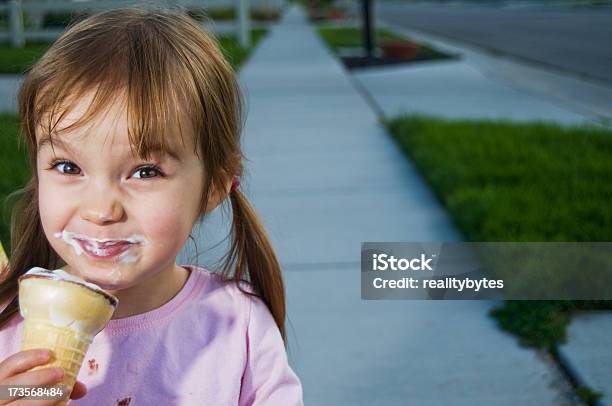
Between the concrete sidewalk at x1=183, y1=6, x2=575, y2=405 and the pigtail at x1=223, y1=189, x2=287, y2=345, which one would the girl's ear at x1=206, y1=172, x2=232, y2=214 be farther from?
the concrete sidewalk at x1=183, y1=6, x2=575, y2=405

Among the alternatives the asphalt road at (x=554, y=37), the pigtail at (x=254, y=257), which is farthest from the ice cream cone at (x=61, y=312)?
the asphalt road at (x=554, y=37)

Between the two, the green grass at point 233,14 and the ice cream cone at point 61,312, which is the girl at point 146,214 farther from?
the green grass at point 233,14

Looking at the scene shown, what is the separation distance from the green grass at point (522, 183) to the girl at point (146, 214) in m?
1.33

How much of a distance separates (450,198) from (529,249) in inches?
37.3

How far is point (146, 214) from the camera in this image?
139cm

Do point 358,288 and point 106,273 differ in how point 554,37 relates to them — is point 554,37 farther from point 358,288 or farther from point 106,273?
point 106,273

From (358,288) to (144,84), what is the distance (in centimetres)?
201

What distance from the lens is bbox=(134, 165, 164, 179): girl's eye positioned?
1.38 metres

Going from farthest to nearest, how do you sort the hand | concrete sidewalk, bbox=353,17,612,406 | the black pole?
1. the black pole
2. concrete sidewalk, bbox=353,17,612,406
3. the hand

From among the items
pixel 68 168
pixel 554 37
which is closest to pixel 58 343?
pixel 68 168

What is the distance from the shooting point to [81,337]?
1255 millimetres

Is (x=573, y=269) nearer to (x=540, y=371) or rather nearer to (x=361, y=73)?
(x=540, y=371)

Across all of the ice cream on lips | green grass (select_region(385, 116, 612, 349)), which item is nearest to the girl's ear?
the ice cream on lips

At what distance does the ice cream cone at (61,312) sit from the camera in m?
1.22
